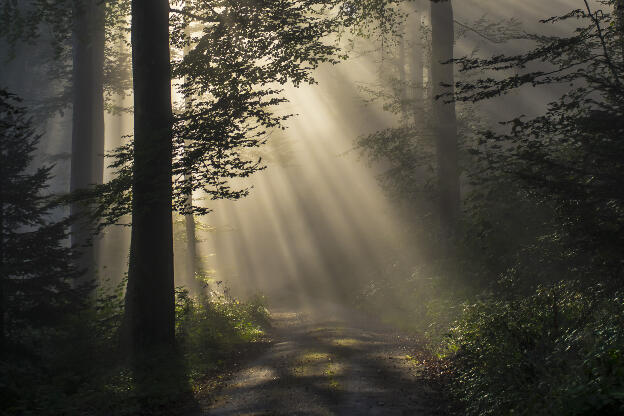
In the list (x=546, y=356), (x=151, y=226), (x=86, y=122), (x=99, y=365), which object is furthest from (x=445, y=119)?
(x=86, y=122)

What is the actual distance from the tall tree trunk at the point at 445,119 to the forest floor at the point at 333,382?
577 cm

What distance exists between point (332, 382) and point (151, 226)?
15.4ft

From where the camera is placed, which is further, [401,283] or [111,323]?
[401,283]

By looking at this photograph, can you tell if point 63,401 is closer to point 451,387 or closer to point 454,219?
point 451,387

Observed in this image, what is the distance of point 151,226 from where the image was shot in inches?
430

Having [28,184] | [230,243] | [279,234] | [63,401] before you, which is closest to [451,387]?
[63,401]

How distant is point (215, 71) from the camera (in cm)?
1141

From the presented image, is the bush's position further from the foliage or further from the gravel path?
the foliage

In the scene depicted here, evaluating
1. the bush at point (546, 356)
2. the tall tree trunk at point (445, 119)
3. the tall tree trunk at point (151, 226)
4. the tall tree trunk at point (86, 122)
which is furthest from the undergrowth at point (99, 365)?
the tall tree trunk at point (445, 119)

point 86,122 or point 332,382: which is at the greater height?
point 86,122

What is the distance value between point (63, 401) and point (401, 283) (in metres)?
14.3

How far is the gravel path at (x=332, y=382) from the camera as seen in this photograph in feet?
25.0

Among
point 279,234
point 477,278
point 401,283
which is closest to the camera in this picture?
point 477,278

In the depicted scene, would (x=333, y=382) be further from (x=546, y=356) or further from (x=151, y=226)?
(x=151, y=226)
